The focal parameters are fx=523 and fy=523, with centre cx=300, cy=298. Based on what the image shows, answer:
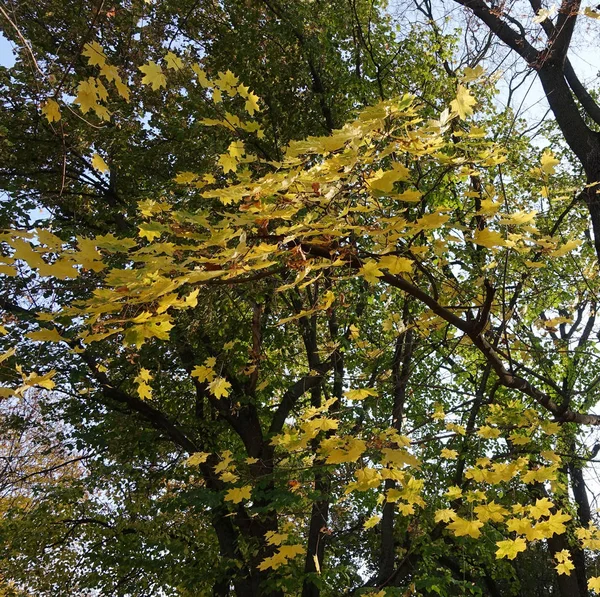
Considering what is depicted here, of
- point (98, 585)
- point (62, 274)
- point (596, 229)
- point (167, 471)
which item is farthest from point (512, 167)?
point (98, 585)

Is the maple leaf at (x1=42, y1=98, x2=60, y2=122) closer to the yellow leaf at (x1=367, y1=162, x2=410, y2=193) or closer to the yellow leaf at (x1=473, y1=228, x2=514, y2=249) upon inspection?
the yellow leaf at (x1=367, y1=162, x2=410, y2=193)

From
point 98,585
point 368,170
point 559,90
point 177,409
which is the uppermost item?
point 559,90

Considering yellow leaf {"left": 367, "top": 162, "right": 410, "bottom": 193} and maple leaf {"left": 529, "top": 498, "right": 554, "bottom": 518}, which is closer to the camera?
yellow leaf {"left": 367, "top": 162, "right": 410, "bottom": 193}

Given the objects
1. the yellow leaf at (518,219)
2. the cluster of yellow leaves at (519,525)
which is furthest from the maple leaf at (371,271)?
the cluster of yellow leaves at (519,525)

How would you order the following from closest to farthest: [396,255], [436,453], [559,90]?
[396,255] < [559,90] < [436,453]

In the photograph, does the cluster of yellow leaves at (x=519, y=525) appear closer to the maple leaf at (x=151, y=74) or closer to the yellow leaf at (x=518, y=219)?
the yellow leaf at (x=518, y=219)

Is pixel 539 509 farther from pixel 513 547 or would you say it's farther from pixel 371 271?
pixel 371 271

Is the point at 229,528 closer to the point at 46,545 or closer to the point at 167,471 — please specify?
the point at 167,471

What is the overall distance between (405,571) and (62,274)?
5.84 m

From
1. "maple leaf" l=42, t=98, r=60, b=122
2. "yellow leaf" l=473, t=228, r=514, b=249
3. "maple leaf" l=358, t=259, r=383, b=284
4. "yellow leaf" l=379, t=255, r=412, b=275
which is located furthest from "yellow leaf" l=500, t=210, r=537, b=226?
"maple leaf" l=42, t=98, r=60, b=122

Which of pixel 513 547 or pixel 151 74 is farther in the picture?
pixel 513 547

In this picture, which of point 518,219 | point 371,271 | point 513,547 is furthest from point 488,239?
point 513,547

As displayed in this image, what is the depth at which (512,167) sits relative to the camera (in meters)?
6.60

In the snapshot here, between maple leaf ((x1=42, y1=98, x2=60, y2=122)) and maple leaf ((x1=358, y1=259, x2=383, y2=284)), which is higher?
maple leaf ((x1=42, y1=98, x2=60, y2=122))
